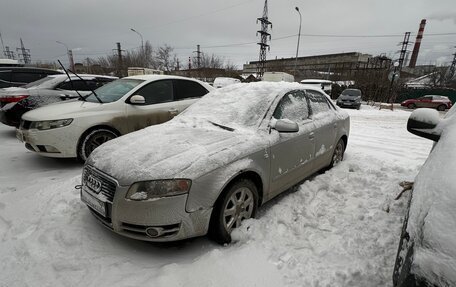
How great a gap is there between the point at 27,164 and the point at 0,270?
2989 mm

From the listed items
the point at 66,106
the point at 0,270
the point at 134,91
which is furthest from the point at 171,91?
the point at 0,270

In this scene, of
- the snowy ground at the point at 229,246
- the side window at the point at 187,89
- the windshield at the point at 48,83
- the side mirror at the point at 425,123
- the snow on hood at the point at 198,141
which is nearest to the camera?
A: the snowy ground at the point at 229,246

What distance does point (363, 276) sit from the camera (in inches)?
82.5

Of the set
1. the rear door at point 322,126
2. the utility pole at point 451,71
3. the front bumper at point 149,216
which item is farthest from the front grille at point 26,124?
the utility pole at point 451,71

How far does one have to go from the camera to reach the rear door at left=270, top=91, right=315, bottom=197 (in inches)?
117

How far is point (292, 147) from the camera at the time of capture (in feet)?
10.4

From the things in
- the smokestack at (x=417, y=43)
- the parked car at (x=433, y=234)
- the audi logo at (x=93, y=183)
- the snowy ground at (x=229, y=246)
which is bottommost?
the snowy ground at (x=229, y=246)

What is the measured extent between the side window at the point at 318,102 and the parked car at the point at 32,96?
4800 millimetres

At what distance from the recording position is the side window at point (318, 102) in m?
3.88

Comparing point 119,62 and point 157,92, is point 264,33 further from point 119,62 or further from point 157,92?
point 157,92

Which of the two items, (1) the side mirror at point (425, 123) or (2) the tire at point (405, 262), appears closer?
(2) the tire at point (405, 262)

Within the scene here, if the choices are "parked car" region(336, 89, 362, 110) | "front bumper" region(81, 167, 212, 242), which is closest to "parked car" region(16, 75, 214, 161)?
"front bumper" region(81, 167, 212, 242)

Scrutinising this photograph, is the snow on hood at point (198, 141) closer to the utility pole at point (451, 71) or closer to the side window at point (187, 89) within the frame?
the side window at point (187, 89)

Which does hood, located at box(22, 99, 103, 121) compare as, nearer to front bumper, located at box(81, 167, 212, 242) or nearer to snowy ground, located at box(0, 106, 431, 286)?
snowy ground, located at box(0, 106, 431, 286)
